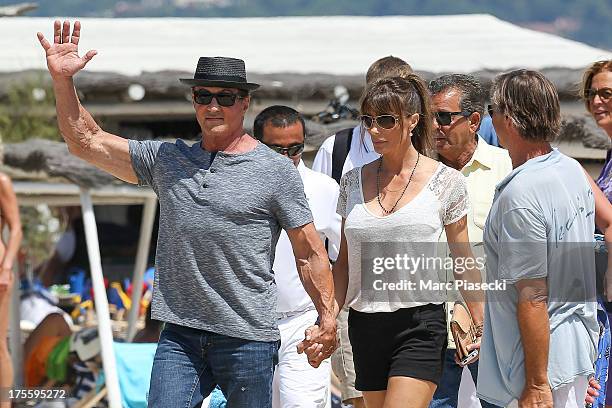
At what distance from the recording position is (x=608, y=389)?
5469 millimetres

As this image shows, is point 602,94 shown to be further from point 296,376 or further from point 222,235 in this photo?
point 222,235

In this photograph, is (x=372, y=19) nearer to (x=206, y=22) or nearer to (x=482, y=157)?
(x=206, y=22)

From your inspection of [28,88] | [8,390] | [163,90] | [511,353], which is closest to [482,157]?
[511,353]

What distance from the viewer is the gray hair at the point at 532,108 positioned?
171 inches

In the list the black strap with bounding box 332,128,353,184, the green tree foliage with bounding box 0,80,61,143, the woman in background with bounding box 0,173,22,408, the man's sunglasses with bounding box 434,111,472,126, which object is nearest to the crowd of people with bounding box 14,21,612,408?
the man's sunglasses with bounding box 434,111,472,126

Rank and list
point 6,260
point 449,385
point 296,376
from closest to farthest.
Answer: point 449,385, point 296,376, point 6,260

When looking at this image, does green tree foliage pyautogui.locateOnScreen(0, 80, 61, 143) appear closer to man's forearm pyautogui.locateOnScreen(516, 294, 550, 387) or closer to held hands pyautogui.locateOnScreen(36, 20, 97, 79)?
held hands pyautogui.locateOnScreen(36, 20, 97, 79)

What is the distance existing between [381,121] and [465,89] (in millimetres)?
696

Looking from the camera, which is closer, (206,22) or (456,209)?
(456,209)

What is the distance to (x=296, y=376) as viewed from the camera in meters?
5.77

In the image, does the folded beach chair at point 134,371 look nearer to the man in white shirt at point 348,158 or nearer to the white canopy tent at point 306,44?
the man in white shirt at point 348,158

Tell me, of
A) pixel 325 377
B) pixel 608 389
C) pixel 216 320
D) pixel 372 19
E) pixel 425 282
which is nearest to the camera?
pixel 216 320

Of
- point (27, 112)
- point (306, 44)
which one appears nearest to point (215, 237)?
point (27, 112)

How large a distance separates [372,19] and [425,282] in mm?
13986
